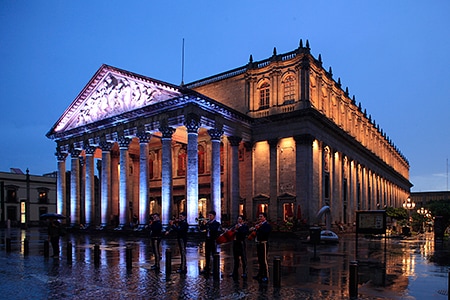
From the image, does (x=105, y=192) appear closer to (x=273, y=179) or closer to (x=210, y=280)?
(x=273, y=179)

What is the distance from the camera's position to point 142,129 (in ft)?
121

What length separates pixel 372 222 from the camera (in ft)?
58.0

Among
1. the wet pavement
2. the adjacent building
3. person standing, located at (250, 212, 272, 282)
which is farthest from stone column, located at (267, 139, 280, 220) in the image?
the adjacent building

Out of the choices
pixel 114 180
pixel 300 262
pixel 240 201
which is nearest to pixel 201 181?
pixel 240 201

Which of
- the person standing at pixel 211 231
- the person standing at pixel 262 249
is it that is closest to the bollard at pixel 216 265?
the person standing at pixel 262 249

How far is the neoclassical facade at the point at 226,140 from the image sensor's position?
34.3 metres

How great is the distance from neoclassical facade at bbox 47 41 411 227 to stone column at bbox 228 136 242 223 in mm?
91

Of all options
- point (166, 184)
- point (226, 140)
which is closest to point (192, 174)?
point (166, 184)

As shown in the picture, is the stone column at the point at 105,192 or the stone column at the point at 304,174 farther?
the stone column at the point at 105,192

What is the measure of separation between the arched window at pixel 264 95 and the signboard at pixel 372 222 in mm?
23011

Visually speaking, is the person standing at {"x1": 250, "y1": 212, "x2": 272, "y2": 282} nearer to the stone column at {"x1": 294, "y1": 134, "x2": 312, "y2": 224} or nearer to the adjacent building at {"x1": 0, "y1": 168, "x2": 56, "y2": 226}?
the stone column at {"x1": 294, "y1": 134, "x2": 312, "y2": 224}

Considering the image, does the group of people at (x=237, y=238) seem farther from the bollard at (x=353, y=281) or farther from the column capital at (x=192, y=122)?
the column capital at (x=192, y=122)

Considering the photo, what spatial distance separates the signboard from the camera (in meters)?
17.3

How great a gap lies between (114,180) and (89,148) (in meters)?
4.26
